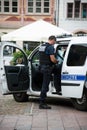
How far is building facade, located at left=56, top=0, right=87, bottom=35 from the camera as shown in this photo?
47500 millimetres

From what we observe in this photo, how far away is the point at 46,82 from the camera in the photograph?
1195cm

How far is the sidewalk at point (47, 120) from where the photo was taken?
9266 millimetres

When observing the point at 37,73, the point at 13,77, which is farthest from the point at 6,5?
the point at 13,77

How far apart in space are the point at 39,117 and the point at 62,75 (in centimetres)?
164

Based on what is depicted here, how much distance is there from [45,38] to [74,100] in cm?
986

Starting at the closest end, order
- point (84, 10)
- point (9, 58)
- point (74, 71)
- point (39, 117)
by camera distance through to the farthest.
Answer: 1. point (39, 117)
2. point (74, 71)
3. point (9, 58)
4. point (84, 10)

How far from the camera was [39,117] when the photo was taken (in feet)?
34.6

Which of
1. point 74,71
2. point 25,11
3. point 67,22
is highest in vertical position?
point 74,71

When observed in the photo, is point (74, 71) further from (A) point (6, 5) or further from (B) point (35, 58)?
(A) point (6, 5)

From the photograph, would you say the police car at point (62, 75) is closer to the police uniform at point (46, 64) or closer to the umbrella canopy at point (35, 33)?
the police uniform at point (46, 64)

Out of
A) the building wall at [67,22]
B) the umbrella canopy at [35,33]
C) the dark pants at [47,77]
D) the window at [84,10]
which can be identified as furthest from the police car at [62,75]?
the window at [84,10]

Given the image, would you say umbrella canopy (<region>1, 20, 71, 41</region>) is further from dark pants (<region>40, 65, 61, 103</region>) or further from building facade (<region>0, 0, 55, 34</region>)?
building facade (<region>0, 0, 55, 34</region>)

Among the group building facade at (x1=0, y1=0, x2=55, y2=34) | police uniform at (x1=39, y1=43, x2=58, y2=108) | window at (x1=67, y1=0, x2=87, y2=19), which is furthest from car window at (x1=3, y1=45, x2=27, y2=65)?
building facade at (x1=0, y1=0, x2=55, y2=34)

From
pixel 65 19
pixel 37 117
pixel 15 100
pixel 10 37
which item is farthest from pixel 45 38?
pixel 65 19
